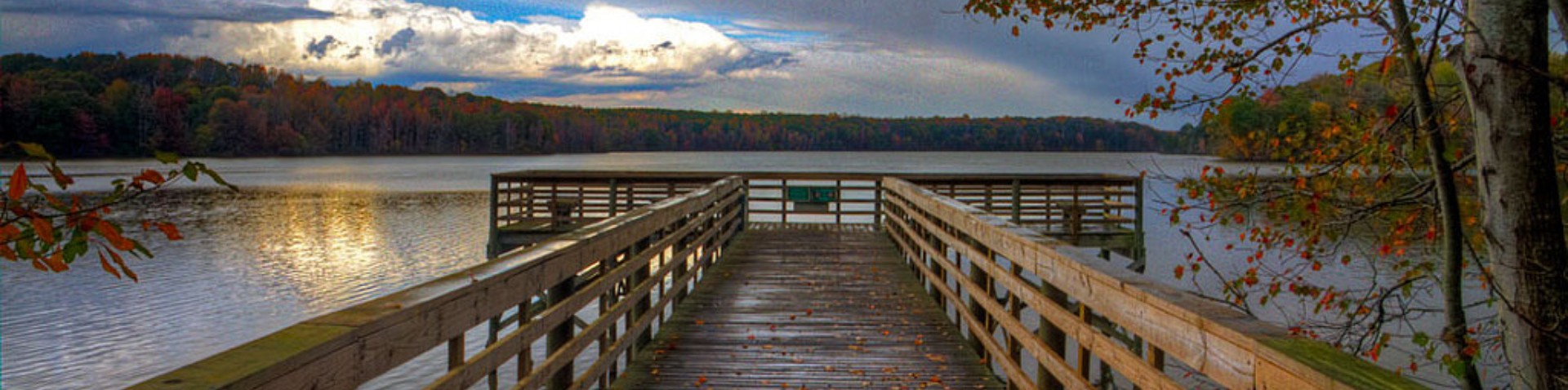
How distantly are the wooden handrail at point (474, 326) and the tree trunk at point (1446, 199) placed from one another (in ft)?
12.8

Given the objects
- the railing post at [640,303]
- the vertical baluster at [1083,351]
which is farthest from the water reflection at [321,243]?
the vertical baluster at [1083,351]

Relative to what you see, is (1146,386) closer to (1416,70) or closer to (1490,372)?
(1416,70)

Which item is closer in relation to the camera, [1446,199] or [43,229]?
[43,229]

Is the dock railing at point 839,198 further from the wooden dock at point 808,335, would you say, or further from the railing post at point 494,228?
the wooden dock at point 808,335

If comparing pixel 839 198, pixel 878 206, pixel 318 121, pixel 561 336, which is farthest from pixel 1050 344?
pixel 318 121

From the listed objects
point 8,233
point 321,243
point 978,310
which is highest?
point 8,233

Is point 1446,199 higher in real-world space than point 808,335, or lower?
higher

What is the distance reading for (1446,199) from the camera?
4.20 m

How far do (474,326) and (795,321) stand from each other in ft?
13.2

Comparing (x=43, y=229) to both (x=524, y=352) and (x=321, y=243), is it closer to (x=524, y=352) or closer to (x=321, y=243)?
(x=524, y=352)

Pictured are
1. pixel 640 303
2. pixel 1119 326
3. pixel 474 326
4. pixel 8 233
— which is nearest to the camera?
pixel 474 326

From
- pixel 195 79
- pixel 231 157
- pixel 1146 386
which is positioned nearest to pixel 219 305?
pixel 1146 386

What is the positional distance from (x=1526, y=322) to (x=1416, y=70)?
56.2 inches

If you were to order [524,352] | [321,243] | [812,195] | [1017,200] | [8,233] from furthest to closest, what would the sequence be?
1. [321,243]
2. [1017,200]
3. [812,195]
4. [524,352]
5. [8,233]
